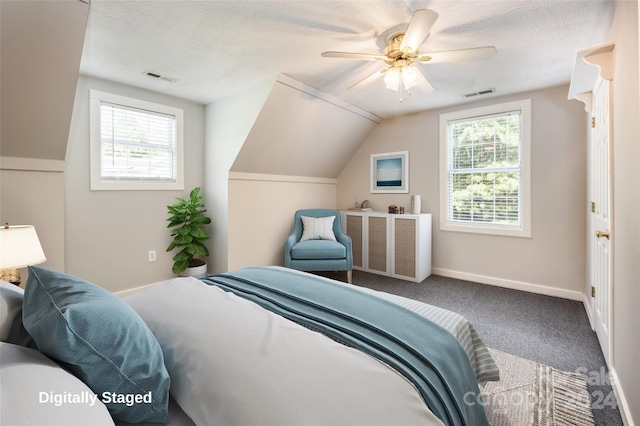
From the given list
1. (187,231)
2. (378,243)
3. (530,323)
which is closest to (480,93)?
(378,243)

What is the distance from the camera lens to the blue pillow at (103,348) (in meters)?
0.72

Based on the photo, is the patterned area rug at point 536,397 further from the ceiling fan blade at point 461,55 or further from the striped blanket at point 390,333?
the ceiling fan blade at point 461,55

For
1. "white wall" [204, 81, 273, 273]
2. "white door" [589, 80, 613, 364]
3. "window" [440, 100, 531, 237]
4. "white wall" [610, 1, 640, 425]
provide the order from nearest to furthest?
"white wall" [610, 1, 640, 425], "white door" [589, 80, 613, 364], "white wall" [204, 81, 273, 273], "window" [440, 100, 531, 237]

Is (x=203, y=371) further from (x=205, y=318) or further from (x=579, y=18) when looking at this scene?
(x=579, y=18)

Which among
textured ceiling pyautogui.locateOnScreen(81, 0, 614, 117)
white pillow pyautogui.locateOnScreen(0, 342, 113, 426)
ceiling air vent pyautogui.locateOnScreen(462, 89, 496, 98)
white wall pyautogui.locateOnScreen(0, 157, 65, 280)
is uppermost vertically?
ceiling air vent pyautogui.locateOnScreen(462, 89, 496, 98)

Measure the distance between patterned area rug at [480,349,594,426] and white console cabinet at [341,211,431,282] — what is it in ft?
6.40

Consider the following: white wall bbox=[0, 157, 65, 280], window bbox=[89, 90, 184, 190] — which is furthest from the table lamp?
window bbox=[89, 90, 184, 190]

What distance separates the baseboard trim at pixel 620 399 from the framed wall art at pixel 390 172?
118 inches

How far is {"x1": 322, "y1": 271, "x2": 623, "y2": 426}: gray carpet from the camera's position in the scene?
1875 millimetres

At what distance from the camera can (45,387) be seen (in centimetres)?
59

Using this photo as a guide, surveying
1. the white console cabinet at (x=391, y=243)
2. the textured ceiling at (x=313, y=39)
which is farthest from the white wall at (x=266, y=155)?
the white console cabinet at (x=391, y=243)

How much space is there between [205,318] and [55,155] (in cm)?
262

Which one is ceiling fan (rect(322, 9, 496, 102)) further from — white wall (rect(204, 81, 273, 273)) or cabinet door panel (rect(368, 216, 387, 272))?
cabinet door panel (rect(368, 216, 387, 272))

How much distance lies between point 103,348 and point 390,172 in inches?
169
